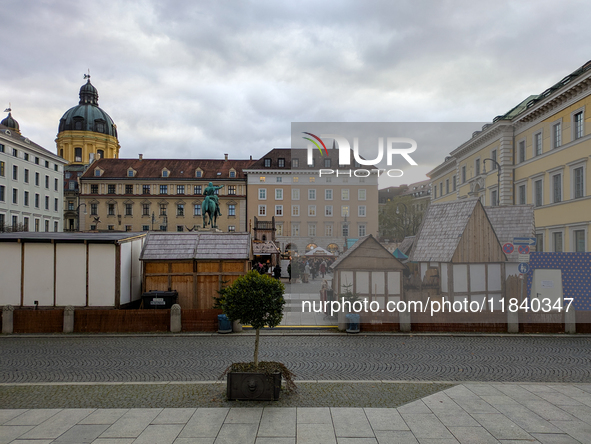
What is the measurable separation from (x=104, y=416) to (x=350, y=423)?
4.40 metres

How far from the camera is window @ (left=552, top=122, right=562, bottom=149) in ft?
117

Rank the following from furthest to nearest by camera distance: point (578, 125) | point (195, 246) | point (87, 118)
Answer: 1. point (87, 118)
2. point (578, 125)
3. point (195, 246)

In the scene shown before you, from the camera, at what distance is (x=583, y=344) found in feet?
48.3

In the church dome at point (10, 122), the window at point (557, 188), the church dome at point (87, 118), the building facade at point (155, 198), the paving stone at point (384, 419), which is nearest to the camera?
the paving stone at point (384, 419)

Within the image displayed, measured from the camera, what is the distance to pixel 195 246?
65.1ft

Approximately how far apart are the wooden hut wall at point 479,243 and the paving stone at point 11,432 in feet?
51.0

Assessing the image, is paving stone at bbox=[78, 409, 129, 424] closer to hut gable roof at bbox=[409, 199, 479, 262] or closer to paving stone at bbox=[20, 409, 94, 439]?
paving stone at bbox=[20, 409, 94, 439]

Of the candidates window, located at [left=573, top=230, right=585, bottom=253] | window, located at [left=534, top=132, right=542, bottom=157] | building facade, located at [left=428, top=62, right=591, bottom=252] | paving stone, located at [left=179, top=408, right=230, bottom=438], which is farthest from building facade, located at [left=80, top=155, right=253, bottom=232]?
paving stone, located at [left=179, top=408, right=230, bottom=438]

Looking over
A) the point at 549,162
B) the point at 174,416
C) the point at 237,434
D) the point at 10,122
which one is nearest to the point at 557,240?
the point at 549,162

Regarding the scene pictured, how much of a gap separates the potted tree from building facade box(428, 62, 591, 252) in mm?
28897

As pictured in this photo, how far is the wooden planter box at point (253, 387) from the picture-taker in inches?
343

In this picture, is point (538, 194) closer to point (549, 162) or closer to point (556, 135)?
point (549, 162)

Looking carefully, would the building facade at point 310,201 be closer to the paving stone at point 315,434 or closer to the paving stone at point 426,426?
the paving stone at point 426,426

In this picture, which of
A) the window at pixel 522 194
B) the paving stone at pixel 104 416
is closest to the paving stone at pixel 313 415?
the paving stone at pixel 104 416
